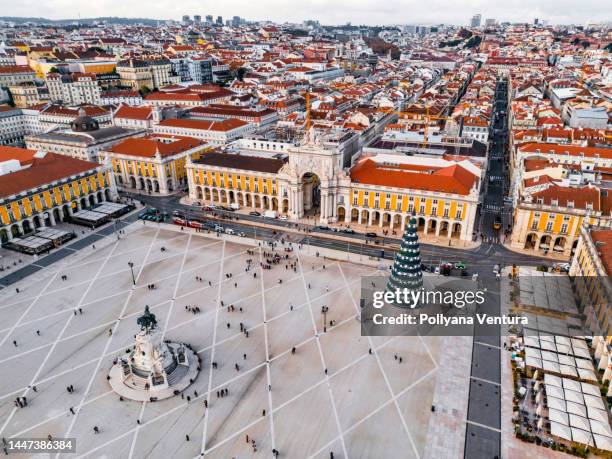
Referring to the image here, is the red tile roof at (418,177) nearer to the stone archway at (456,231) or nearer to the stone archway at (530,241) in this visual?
the stone archway at (456,231)

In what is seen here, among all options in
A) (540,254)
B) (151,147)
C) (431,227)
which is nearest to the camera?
(540,254)

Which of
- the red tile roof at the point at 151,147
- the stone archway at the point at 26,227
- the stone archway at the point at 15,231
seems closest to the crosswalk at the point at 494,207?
the red tile roof at the point at 151,147

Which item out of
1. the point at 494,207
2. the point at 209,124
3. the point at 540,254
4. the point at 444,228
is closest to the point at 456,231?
the point at 444,228

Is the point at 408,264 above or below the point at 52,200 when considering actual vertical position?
above

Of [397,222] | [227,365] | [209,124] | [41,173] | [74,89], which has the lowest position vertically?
[397,222]

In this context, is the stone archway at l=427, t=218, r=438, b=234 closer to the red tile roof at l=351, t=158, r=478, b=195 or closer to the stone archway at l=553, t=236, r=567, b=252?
the red tile roof at l=351, t=158, r=478, b=195

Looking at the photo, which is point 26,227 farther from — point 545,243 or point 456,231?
point 545,243

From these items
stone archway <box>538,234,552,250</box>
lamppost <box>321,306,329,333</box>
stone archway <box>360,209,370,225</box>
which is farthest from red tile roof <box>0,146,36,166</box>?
stone archway <box>538,234,552,250</box>
